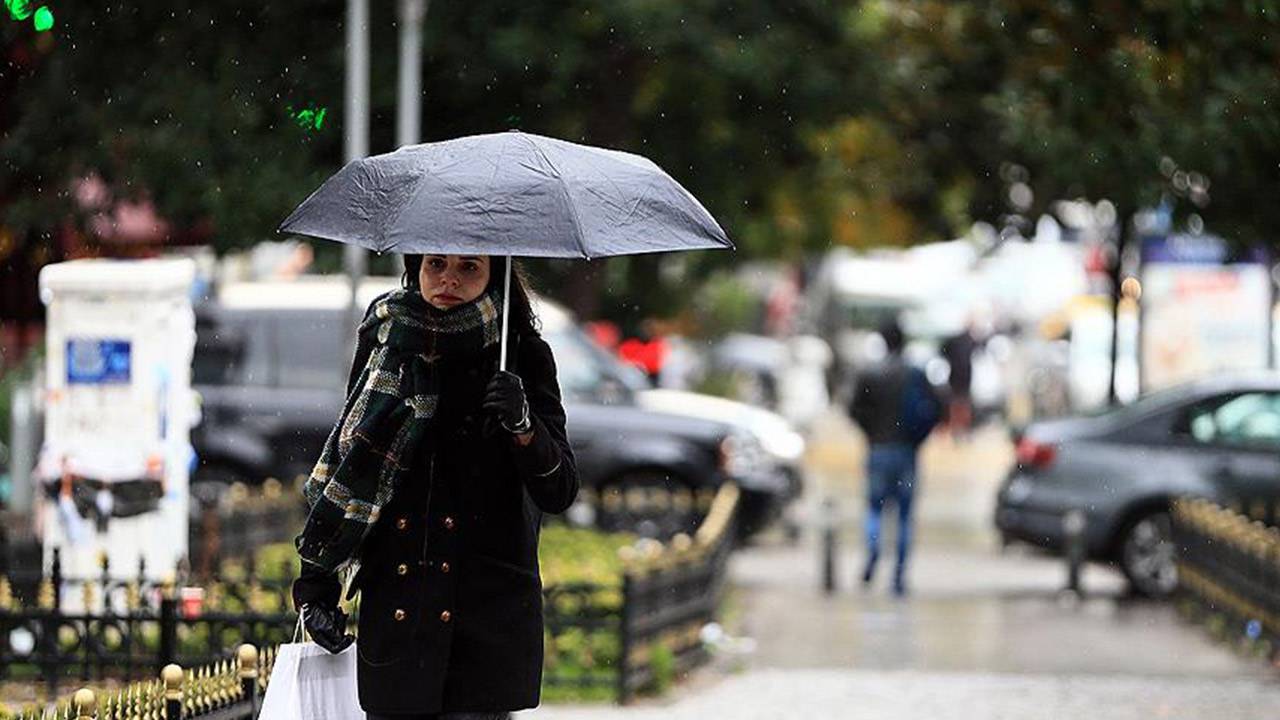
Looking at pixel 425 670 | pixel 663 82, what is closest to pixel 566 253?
pixel 425 670

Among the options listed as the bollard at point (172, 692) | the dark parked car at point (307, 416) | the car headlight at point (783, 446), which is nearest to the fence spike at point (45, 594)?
the bollard at point (172, 692)

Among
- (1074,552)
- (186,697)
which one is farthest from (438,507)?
(1074,552)

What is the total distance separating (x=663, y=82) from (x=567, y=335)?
350 centimetres

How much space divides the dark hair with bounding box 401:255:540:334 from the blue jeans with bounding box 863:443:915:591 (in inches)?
420

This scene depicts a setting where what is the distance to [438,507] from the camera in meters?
5.25

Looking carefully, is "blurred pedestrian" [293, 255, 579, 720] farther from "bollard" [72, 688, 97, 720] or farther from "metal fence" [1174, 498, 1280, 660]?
"metal fence" [1174, 498, 1280, 660]

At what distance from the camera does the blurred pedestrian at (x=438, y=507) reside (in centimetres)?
519

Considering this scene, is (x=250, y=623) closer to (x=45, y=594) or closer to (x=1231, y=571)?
(x=45, y=594)

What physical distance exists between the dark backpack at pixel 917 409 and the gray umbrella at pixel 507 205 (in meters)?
10.4

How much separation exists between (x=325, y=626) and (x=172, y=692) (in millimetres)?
1103

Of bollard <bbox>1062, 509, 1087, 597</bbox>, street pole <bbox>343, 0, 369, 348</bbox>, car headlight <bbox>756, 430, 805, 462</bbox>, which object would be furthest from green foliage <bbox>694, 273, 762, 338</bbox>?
street pole <bbox>343, 0, 369, 348</bbox>

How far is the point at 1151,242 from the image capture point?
22406mm

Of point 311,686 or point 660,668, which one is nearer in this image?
point 311,686

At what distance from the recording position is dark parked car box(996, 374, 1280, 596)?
53.7 feet
